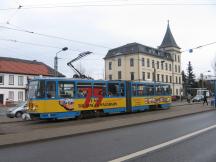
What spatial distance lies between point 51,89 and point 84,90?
2.94 metres

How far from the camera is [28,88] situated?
70.2 ft

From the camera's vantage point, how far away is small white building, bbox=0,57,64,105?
56781mm

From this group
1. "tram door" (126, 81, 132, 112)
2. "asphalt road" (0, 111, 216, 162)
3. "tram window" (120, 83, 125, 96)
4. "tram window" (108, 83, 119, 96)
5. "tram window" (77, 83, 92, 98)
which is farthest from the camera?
"tram door" (126, 81, 132, 112)

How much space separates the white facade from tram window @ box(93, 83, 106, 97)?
34.5 m

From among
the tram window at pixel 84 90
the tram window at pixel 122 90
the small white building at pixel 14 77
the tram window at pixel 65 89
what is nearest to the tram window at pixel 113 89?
the tram window at pixel 122 90

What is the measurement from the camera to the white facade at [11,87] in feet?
185

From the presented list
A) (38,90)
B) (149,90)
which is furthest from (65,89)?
(149,90)

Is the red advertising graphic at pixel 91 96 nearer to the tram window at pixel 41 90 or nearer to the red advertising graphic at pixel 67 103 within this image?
the red advertising graphic at pixel 67 103

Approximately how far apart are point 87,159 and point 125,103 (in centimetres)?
1862

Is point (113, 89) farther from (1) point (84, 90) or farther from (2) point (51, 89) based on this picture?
(2) point (51, 89)

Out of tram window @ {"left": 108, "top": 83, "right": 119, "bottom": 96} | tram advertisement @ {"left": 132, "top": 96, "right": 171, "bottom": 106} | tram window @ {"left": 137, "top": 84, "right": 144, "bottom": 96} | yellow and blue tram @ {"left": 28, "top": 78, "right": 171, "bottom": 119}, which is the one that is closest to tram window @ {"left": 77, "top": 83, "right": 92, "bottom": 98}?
yellow and blue tram @ {"left": 28, "top": 78, "right": 171, "bottom": 119}

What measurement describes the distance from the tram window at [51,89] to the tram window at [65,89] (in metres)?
0.42

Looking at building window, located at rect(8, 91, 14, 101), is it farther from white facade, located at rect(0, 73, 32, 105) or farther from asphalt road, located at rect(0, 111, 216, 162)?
asphalt road, located at rect(0, 111, 216, 162)

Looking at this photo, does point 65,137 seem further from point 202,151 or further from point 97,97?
point 97,97
